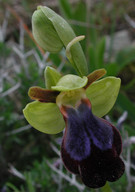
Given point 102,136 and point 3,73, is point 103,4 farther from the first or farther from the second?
point 102,136

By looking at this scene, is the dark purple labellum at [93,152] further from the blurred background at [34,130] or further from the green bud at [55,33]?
the blurred background at [34,130]

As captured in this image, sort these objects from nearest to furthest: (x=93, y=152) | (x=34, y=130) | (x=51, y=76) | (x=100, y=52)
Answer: (x=93, y=152)
(x=51, y=76)
(x=34, y=130)
(x=100, y=52)

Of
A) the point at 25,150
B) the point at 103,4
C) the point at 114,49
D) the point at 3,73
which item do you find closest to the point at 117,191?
the point at 25,150

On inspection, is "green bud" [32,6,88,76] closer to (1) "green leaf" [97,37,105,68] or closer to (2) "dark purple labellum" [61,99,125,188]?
(2) "dark purple labellum" [61,99,125,188]

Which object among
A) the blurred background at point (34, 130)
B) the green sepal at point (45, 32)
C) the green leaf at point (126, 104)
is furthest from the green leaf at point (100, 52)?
the green sepal at point (45, 32)

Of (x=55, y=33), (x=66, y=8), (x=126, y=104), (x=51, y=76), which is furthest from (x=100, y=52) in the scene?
(x=51, y=76)

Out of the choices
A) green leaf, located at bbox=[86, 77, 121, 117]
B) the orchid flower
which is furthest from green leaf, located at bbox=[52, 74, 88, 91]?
green leaf, located at bbox=[86, 77, 121, 117]

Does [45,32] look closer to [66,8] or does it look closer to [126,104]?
[126,104]
